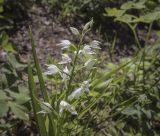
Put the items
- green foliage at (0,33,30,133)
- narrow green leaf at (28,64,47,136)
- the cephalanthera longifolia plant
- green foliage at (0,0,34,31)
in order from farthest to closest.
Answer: green foliage at (0,0,34,31) < green foliage at (0,33,30,133) < narrow green leaf at (28,64,47,136) < the cephalanthera longifolia plant

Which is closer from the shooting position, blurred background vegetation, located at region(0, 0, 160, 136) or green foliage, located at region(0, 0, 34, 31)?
blurred background vegetation, located at region(0, 0, 160, 136)

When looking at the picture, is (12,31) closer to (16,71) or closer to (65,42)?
(16,71)

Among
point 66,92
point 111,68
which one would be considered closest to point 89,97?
point 66,92

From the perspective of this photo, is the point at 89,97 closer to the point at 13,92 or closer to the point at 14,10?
the point at 13,92

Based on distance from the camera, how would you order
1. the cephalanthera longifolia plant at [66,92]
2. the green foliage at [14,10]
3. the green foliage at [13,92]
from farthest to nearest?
the green foliage at [14,10]
the green foliage at [13,92]
the cephalanthera longifolia plant at [66,92]

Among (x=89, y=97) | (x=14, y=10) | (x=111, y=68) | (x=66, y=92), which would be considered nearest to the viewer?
(x=66, y=92)

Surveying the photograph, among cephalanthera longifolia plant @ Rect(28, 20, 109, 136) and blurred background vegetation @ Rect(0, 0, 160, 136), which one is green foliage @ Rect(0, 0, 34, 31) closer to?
blurred background vegetation @ Rect(0, 0, 160, 136)

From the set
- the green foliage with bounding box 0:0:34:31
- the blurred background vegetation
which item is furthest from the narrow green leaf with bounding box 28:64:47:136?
the green foliage with bounding box 0:0:34:31

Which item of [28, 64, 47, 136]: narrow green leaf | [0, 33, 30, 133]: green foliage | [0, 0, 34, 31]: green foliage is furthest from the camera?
[0, 0, 34, 31]: green foliage

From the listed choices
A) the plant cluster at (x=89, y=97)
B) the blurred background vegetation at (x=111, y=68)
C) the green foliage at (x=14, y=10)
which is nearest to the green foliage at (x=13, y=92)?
the blurred background vegetation at (x=111, y=68)

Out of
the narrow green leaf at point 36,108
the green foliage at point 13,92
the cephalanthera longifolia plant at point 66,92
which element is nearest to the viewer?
the cephalanthera longifolia plant at point 66,92

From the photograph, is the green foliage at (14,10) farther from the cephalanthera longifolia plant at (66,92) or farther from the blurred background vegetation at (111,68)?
the cephalanthera longifolia plant at (66,92)

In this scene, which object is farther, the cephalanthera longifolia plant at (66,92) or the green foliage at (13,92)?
the green foliage at (13,92)
